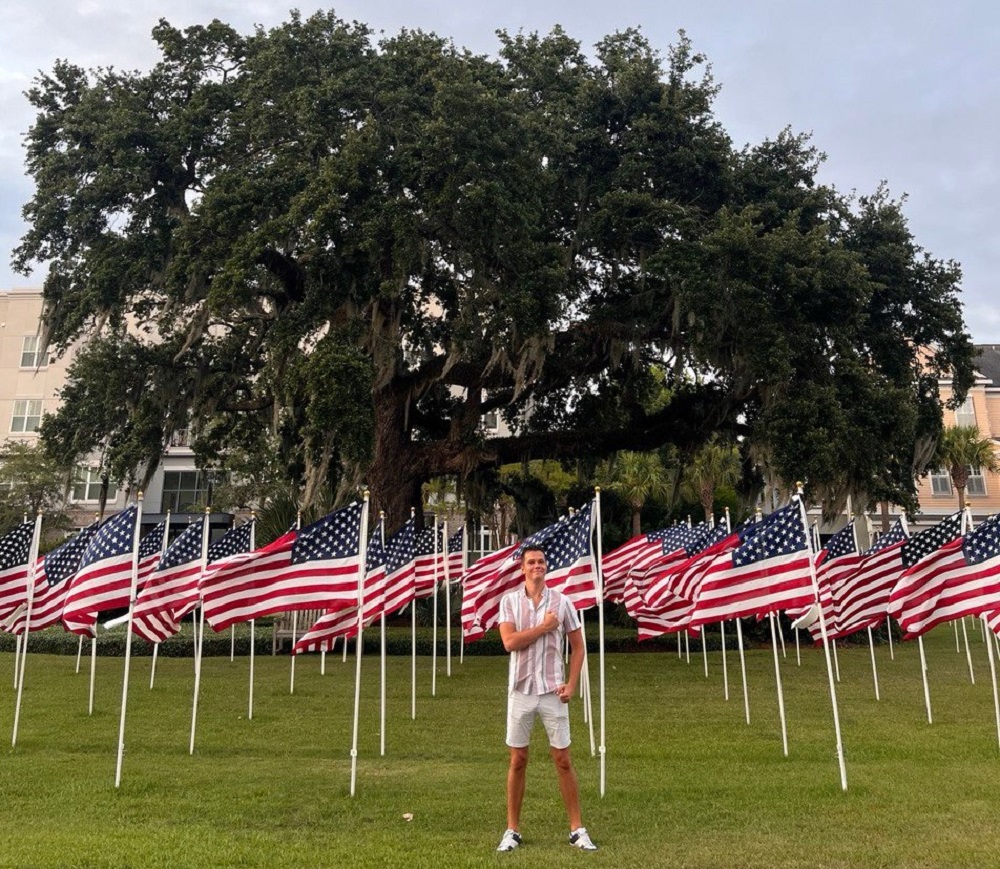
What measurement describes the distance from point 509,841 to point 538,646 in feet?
4.45

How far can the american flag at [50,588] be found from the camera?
12.9 meters

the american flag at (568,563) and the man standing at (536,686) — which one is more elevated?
the american flag at (568,563)

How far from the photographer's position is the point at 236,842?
638 centimetres

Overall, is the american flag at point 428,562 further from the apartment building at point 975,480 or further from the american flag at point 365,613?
the apartment building at point 975,480

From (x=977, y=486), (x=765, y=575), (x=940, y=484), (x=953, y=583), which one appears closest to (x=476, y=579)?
(x=765, y=575)

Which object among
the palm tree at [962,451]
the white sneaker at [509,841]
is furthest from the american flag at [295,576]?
the palm tree at [962,451]

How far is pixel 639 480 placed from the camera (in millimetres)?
35688

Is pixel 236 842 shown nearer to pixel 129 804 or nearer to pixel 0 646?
pixel 129 804

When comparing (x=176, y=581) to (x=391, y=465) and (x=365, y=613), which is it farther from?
(x=391, y=465)

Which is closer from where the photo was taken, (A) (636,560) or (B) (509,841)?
(B) (509,841)

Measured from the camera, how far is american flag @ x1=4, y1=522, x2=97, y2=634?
1287cm

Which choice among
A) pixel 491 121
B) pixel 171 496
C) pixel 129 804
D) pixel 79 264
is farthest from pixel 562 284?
pixel 171 496

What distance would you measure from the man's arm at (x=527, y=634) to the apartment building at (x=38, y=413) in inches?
1674

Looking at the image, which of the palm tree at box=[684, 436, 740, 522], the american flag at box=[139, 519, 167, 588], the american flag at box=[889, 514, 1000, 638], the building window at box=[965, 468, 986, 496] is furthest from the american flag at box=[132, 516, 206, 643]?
the building window at box=[965, 468, 986, 496]
